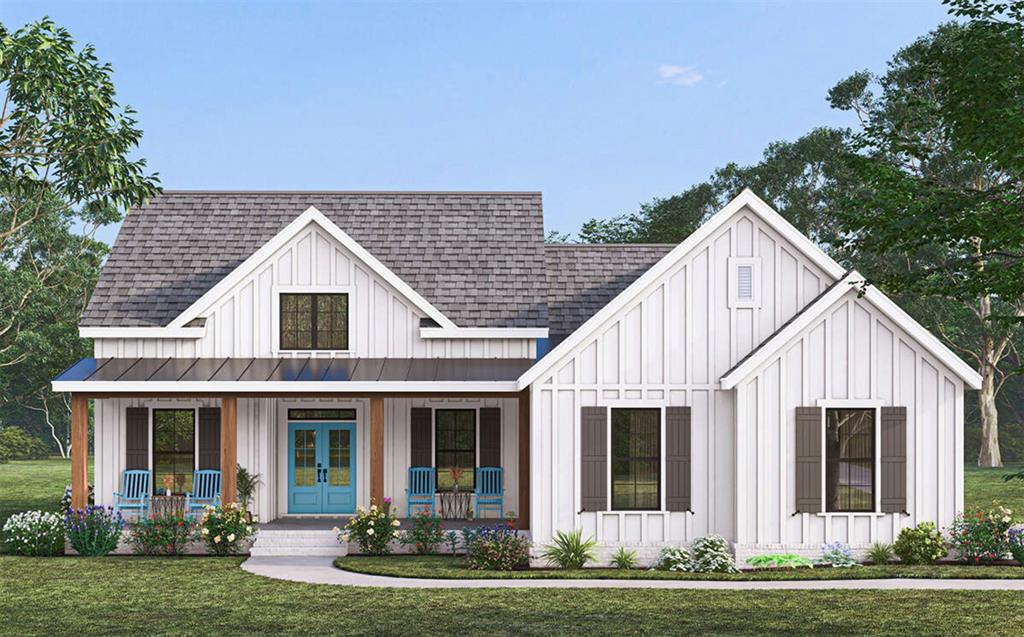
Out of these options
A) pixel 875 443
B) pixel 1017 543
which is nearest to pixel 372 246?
pixel 875 443

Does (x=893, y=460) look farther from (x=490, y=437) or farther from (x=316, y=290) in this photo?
(x=316, y=290)

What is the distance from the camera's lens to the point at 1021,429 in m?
59.3

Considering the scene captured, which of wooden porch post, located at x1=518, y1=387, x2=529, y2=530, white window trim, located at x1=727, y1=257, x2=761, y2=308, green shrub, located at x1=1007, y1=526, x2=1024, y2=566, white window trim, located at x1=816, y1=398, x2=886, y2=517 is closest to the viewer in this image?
white window trim, located at x1=816, y1=398, x2=886, y2=517

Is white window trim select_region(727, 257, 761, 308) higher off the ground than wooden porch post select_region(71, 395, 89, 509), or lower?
higher

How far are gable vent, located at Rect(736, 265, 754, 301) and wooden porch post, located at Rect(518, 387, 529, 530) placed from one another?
4.64 metres

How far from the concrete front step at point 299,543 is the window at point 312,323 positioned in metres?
4.28

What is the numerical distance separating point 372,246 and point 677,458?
950 centimetres

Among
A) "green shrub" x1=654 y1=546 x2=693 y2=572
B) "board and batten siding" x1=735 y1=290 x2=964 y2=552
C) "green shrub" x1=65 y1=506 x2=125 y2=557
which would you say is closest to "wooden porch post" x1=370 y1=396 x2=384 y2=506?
"green shrub" x1=65 y1=506 x2=125 y2=557

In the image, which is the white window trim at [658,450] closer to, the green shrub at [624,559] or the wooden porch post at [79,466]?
the green shrub at [624,559]

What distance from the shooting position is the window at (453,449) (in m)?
23.6

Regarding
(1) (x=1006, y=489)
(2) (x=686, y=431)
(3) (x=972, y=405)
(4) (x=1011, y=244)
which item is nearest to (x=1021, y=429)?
(3) (x=972, y=405)

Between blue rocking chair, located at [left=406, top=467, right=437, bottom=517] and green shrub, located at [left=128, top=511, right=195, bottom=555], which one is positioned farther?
blue rocking chair, located at [left=406, top=467, right=437, bottom=517]

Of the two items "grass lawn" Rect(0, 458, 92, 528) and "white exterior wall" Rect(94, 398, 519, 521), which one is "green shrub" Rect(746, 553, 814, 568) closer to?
"white exterior wall" Rect(94, 398, 519, 521)

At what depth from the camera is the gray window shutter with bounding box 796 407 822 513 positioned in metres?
18.9
